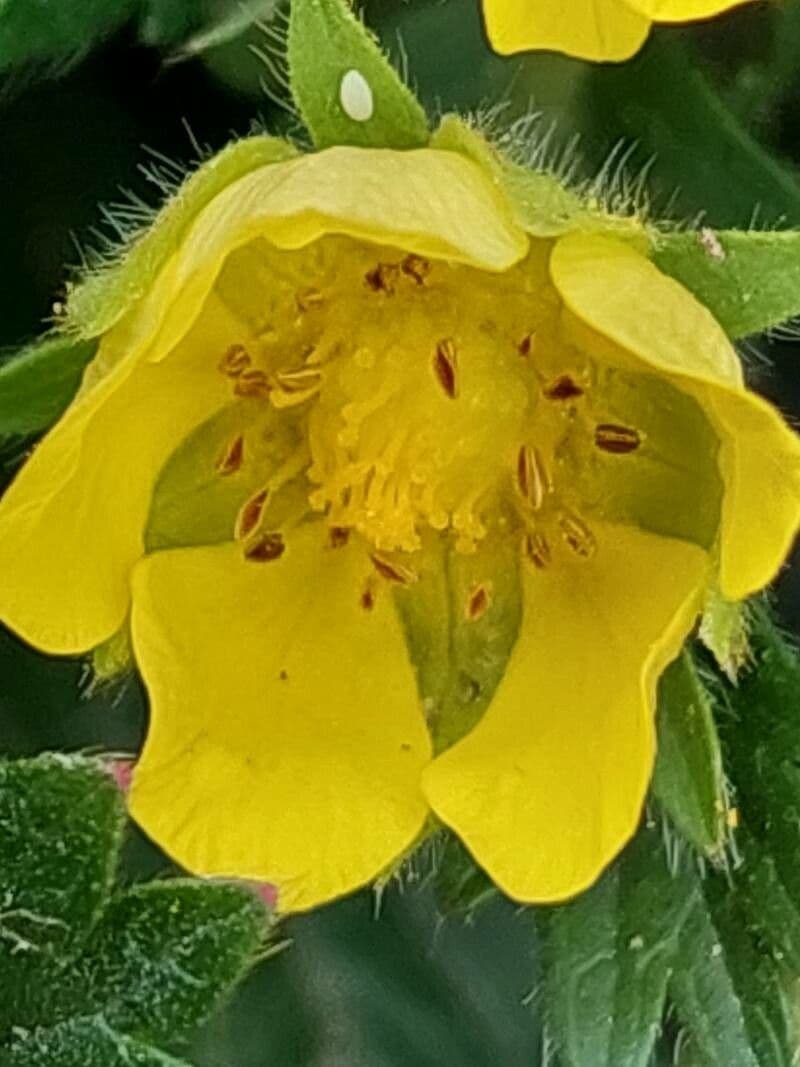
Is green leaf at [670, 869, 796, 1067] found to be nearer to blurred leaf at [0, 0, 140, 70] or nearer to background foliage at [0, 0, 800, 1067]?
background foliage at [0, 0, 800, 1067]

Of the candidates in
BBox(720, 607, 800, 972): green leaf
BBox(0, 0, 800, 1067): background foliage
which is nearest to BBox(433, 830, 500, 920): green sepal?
BBox(0, 0, 800, 1067): background foliage

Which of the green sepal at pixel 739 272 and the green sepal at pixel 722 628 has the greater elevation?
the green sepal at pixel 739 272

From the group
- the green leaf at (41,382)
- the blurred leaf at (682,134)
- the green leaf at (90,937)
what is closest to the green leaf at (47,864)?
the green leaf at (90,937)

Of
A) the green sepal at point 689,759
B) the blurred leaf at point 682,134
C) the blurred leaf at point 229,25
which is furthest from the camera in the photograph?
the blurred leaf at point 682,134

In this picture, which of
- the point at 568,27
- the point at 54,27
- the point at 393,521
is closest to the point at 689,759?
the point at 393,521

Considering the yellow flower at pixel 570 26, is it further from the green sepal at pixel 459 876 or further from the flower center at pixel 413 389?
the green sepal at pixel 459 876

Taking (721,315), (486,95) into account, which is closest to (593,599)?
(721,315)
